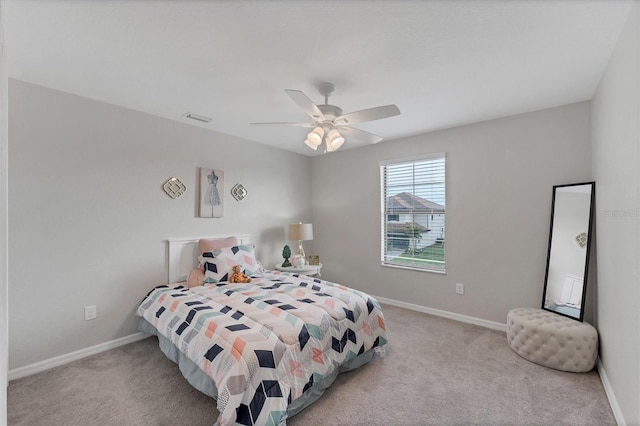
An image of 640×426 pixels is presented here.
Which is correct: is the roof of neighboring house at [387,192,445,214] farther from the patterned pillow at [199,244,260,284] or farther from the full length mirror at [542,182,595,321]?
the patterned pillow at [199,244,260,284]

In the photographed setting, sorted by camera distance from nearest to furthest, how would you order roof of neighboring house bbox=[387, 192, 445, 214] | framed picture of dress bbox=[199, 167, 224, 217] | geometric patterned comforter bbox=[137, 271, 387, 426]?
geometric patterned comforter bbox=[137, 271, 387, 426] → framed picture of dress bbox=[199, 167, 224, 217] → roof of neighboring house bbox=[387, 192, 445, 214]

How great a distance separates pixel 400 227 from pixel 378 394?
2519 millimetres

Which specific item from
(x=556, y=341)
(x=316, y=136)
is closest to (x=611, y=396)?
(x=556, y=341)

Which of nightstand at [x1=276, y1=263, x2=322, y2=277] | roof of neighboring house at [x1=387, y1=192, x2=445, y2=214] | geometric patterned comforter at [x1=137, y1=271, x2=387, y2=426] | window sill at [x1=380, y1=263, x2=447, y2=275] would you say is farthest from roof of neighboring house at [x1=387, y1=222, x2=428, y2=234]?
geometric patterned comforter at [x1=137, y1=271, x2=387, y2=426]

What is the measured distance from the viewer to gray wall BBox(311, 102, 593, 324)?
2980mm

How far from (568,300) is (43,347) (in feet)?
15.6

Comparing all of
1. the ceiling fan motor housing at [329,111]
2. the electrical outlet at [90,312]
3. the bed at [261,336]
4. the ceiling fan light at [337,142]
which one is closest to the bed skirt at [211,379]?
the bed at [261,336]

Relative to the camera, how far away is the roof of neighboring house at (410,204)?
12.8 feet

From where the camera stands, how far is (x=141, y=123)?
3100 mm

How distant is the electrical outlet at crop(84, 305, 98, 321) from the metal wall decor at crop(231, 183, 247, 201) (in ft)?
6.37

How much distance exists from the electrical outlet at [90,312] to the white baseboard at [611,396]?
411 cm

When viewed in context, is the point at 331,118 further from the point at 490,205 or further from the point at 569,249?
the point at 569,249

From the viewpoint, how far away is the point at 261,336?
6.24 feet

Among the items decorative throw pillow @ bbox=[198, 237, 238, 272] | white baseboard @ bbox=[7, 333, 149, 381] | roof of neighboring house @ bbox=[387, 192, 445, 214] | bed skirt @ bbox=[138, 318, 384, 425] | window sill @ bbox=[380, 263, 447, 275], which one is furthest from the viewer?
roof of neighboring house @ bbox=[387, 192, 445, 214]
